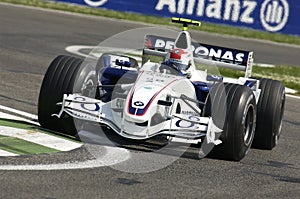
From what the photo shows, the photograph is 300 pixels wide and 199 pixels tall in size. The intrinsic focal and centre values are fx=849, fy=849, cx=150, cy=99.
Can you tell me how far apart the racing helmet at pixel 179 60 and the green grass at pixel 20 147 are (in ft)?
7.50

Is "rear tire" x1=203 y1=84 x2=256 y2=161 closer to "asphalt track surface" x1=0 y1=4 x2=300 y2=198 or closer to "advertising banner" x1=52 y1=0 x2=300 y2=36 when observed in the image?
"asphalt track surface" x1=0 y1=4 x2=300 y2=198

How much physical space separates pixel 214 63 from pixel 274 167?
2.13m

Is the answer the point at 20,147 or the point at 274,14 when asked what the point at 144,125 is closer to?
the point at 20,147

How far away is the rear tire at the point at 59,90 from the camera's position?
995 cm

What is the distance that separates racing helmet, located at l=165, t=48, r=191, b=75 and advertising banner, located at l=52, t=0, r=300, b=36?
1690 centimetres

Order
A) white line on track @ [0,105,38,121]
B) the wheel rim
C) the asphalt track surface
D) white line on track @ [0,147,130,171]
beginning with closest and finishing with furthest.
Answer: the asphalt track surface, white line on track @ [0,147,130,171], the wheel rim, white line on track @ [0,105,38,121]

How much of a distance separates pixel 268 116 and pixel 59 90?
2734mm

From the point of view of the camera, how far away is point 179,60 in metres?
10.7

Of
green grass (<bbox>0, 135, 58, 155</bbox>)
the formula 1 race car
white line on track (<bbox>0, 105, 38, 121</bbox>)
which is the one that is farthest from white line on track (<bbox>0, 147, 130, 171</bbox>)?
white line on track (<bbox>0, 105, 38, 121</bbox>)

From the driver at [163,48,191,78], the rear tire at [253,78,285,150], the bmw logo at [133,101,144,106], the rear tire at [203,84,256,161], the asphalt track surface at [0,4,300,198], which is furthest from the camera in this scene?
the rear tire at [253,78,285,150]

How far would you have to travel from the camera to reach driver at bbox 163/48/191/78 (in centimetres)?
1062

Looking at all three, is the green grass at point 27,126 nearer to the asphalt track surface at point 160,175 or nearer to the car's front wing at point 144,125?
the car's front wing at point 144,125

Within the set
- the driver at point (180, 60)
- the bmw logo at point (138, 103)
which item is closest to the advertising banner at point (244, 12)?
the driver at point (180, 60)

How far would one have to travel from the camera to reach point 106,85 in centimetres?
1016
